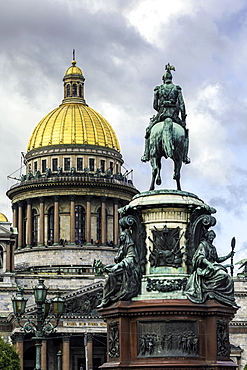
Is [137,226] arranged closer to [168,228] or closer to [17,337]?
[168,228]

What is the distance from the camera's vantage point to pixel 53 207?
467ft

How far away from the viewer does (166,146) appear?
1411 inches

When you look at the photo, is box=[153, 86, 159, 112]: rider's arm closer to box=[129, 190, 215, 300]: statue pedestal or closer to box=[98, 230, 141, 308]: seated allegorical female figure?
box=[129, 190, 215, 300]: statue pedestal

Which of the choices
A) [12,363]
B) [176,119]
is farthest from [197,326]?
[12,363]

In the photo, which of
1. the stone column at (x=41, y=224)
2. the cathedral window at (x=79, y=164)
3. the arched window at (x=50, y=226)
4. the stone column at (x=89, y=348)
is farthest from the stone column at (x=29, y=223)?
the stone column at (x=89, y=348)

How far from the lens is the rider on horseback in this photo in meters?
36.6

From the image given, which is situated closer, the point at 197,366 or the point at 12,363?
the point at 197,366

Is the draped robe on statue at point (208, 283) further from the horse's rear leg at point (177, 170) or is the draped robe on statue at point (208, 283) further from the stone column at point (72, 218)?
the stone column at point (72, 218)

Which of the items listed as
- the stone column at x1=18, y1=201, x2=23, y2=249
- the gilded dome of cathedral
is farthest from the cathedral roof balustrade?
the gilded dome of cathedral

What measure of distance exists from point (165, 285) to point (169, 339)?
1664 mm

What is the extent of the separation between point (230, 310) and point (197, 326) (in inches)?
46.4

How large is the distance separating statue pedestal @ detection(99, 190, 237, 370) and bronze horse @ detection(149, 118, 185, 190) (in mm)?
1381

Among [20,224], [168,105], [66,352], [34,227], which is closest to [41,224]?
[34,227]

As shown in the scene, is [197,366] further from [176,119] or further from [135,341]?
[176,119]
